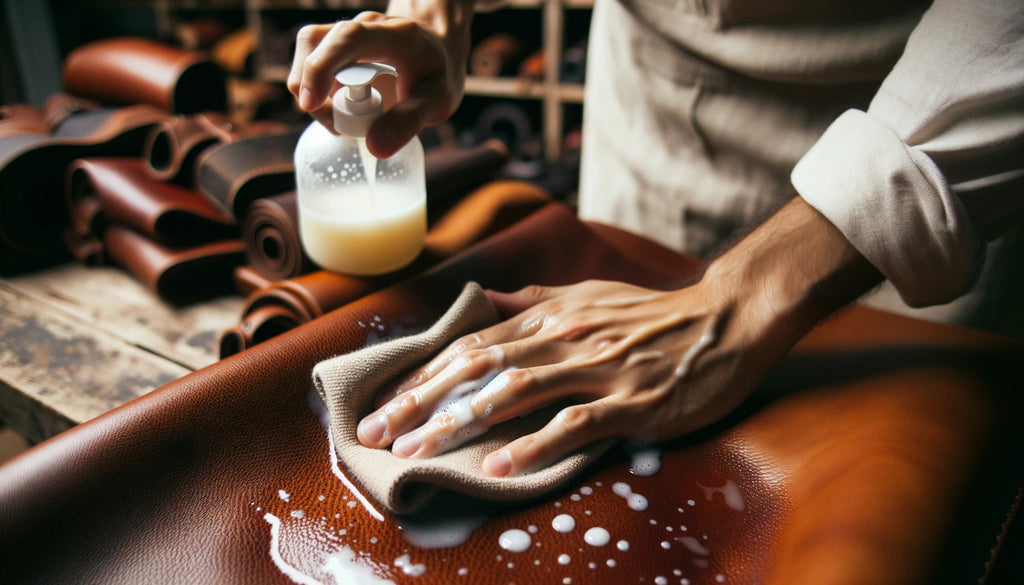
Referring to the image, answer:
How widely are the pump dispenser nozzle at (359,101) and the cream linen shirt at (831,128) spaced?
501 millimetres

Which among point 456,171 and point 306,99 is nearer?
point 306,99

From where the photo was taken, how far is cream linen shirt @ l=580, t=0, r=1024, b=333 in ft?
2.25

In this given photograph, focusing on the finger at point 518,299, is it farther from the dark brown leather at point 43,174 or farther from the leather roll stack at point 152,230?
the dark brown leather at point 43,174

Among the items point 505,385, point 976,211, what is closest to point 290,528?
point 505,385

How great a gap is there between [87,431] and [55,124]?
3.29ft

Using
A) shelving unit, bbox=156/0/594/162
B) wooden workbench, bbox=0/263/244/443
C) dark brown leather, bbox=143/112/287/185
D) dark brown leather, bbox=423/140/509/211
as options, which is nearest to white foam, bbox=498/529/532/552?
wooden workbench, bbox=0/263/244/443

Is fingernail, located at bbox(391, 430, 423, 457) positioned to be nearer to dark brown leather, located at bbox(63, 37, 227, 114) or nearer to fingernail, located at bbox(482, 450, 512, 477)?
fingernail, located at bbox(482, 450, 512, 477)

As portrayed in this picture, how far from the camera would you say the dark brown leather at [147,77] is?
1351mm

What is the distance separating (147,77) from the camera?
4.49ft

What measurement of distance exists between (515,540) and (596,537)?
0.23 ft

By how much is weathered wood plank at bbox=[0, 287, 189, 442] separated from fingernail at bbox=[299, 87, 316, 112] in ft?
1.35

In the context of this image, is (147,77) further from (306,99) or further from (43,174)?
(306,99)

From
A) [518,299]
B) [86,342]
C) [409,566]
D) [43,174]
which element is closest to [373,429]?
[409,566]

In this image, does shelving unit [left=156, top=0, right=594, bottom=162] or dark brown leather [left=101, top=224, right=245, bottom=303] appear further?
shelving unit [left=156, top=0, right=594, bottom=162]
